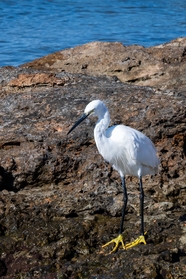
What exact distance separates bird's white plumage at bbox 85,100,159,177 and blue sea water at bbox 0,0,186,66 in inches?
309

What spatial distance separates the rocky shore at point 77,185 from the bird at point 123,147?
0.23 meters

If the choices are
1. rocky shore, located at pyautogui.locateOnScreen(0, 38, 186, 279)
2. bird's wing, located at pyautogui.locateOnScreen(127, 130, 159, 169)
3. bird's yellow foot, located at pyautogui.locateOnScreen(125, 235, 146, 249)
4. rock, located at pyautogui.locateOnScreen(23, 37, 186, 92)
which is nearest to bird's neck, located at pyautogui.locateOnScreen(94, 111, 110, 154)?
bird's wing, located at pyautogui.locateOnScreen(127, 130, 159, 169)

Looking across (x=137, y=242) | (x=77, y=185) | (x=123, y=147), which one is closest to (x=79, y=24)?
(x=77, y=185)

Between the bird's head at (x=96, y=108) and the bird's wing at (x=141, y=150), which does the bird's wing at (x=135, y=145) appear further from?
the bird's head at (x=96, y=108)

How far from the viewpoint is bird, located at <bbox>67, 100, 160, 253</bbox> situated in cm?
456

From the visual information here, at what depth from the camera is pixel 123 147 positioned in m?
4.69

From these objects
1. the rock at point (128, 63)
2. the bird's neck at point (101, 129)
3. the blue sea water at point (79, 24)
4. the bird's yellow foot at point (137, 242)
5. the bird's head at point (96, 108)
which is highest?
the bird's head at point (96, 108)

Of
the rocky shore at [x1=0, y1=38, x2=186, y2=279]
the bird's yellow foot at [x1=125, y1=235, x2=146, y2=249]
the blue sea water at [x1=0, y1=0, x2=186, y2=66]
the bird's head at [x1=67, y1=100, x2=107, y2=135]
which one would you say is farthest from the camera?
the blue sea water at [x1=0, y1=0, x2=186, y2=66]

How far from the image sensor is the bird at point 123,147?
456cm

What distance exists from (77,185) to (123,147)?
54cm

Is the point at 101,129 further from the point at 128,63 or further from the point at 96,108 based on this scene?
the point at 128,63

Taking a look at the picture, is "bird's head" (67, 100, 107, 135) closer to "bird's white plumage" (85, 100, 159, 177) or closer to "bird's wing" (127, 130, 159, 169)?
"bird's white plumage" (85, 100, 159, 177)

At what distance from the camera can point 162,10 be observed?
1800cm

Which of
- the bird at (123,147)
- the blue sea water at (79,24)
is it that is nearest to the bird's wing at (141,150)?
the bird at (123,147)
